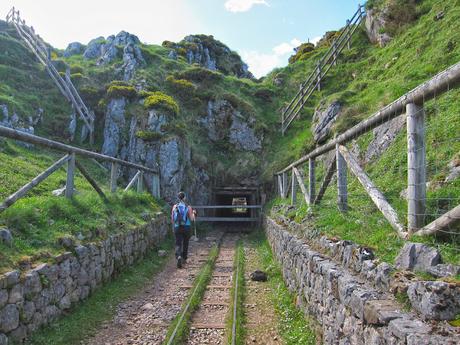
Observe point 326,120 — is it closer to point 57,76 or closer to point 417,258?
point 417,258

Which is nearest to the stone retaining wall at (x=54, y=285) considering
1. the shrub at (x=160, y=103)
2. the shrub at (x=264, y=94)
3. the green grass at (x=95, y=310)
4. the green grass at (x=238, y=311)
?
the green grass at (x=95, y=310)

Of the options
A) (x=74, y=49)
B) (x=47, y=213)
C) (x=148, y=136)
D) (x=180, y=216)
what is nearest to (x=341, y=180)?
(x=47, y=213)

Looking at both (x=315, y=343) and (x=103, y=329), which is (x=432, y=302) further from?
(x=103, y=329)

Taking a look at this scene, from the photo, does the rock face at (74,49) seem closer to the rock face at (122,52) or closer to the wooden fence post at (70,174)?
the rock face at (122,52)

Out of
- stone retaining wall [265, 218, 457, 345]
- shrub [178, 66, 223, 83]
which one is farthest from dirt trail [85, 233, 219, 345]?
shrub [178, 66, 223, 83]

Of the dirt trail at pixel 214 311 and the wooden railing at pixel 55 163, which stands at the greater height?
the wooden railing at pixel 55 163

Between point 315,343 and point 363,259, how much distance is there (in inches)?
66.0

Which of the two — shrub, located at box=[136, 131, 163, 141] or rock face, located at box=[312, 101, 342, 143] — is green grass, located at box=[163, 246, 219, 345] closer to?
rock face, located at box=[312, 101, 342, 143]

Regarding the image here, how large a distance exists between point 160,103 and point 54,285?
15.4 m

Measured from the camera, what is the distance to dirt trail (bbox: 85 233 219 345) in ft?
17.6

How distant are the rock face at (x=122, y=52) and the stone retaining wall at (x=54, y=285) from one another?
18.5 m

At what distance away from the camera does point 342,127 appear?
46.2 feet

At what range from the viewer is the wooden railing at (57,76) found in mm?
20469

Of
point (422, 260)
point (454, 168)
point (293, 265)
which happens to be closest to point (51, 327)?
point (293, 265)
